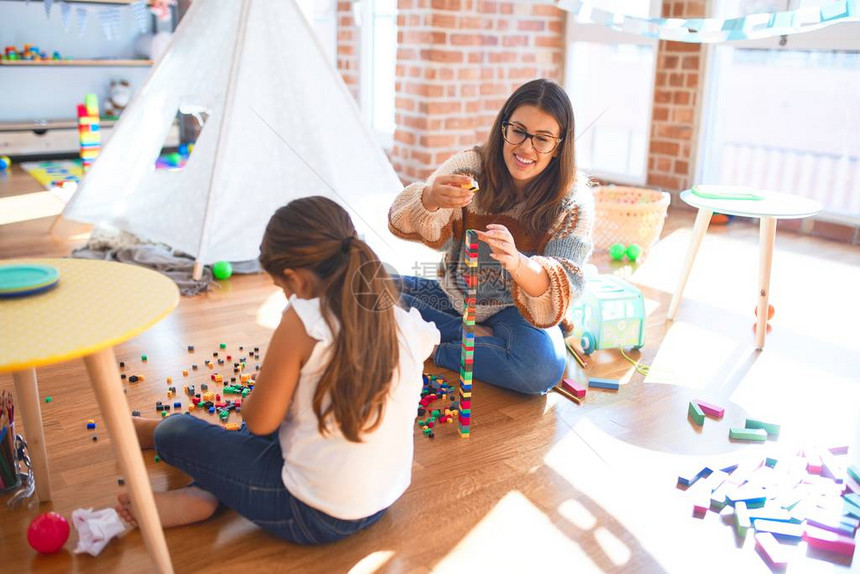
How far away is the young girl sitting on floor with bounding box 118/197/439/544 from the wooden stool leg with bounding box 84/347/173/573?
153 millimetres

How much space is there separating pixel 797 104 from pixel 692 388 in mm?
1929

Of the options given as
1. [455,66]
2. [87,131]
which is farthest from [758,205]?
[87,131]

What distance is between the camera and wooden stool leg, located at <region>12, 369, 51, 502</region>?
129 centimetres

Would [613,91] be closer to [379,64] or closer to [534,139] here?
[379,64]

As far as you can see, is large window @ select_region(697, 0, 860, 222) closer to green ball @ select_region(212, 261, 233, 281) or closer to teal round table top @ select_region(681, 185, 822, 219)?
teal round table top @ select_region(681, 185, 822, 219)

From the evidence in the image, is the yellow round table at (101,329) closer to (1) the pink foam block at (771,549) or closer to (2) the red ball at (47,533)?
(2) the red ball at (47,533)

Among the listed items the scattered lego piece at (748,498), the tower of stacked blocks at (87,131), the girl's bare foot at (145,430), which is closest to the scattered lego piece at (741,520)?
the scattered lego piece at (748,498)

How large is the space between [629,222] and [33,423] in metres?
2.11

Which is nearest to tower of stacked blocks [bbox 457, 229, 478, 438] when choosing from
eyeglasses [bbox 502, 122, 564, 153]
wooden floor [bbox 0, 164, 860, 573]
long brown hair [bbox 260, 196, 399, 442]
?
wooden floor [bbox 0, 164, 860, 573]

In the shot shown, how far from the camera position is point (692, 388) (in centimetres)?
184

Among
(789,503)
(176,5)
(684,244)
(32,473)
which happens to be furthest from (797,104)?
(176,5)

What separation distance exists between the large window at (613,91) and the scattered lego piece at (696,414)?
88.5 inches

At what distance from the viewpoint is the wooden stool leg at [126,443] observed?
1021 mm

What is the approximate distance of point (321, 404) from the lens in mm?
1126
